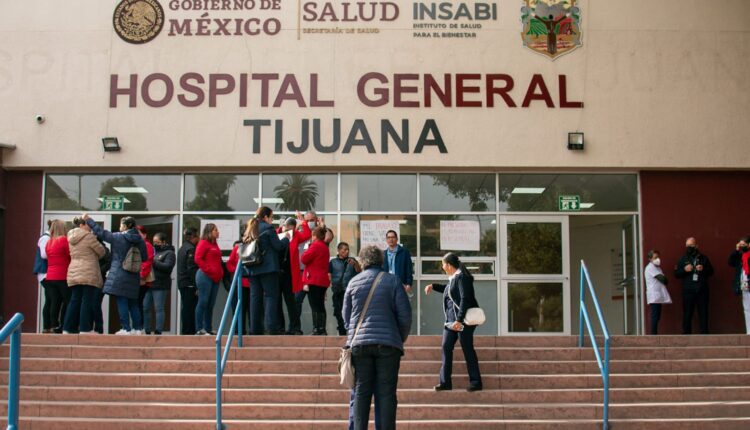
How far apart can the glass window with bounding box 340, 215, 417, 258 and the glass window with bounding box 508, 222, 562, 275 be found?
155 cm

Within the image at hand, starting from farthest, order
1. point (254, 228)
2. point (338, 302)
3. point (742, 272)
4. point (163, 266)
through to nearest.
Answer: point (742, 272) < point (338, 302) < point (163, 266) < point (254, 228)

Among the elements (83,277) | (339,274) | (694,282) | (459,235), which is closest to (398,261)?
(339,274)

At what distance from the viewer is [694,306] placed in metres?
13.2

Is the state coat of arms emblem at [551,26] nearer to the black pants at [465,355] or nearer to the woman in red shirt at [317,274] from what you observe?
the woman in red shirt at [317,274]

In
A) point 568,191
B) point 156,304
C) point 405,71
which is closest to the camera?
point 156,304

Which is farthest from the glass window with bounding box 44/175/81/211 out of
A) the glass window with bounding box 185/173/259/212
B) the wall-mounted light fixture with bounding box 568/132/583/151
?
the wall-mounted light fixture with bounding box 568/132/583/151

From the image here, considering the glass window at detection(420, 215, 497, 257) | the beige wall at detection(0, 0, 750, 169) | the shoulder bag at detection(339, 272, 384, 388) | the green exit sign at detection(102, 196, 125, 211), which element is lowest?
the shoulder bag at detection(339, 272, 384, 388)

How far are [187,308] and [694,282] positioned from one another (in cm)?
743

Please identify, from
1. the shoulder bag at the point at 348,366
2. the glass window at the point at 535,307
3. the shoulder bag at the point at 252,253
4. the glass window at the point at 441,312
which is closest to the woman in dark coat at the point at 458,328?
the shoulder bag at the point at 348,366

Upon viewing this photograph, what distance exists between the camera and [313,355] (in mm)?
10273

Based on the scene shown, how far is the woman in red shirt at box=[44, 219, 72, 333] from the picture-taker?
11.5 metres

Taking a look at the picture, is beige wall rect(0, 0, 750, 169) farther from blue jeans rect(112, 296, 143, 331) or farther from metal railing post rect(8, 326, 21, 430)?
metal railing post rect(8, 326, 21, 430)

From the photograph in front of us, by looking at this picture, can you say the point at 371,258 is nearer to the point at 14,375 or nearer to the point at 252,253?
the point at 14,375

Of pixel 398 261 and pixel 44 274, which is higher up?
pixel 398 261
